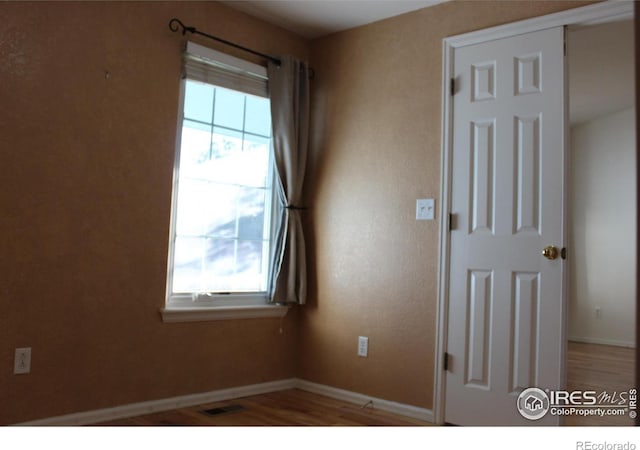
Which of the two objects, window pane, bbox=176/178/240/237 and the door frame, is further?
window pane, bbox=176/178/240/237

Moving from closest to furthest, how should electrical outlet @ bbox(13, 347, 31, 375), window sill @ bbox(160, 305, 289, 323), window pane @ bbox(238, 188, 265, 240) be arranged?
electrical outlet @ bbox(13, 347, 31, 375) < window sill @ bbox(160, 305, 289, 323) < window pane @ bbox(238, 188, 265, 240)

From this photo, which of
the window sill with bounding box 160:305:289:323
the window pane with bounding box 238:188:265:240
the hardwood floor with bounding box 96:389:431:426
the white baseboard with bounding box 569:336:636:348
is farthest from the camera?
the white baseboard with bounding box 569:336:636:348

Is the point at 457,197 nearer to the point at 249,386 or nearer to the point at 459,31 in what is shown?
the point at 459,31

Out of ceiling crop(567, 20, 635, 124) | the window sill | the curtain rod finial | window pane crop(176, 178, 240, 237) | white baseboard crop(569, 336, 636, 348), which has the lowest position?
white baseboard crop(569, 336, 636, 348)

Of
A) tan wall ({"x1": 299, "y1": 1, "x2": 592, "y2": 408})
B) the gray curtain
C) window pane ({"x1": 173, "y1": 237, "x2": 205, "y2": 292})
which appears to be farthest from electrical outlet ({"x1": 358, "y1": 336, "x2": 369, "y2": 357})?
window pane ({"x1": 173, "y1": 237, "x2": 205, "y2": 292})

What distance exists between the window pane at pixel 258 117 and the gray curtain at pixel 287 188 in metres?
0.08

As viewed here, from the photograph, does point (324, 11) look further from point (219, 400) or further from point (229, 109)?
point (219, 400)

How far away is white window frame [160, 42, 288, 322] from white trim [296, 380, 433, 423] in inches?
21.6

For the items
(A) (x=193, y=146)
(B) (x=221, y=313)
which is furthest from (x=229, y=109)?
(B) (x=221, y=313)

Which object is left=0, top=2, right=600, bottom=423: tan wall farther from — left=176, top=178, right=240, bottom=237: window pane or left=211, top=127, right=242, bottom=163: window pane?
left=211, top=127, right=242, bottom=163: window pane

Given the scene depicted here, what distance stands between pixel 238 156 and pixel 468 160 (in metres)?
1.44

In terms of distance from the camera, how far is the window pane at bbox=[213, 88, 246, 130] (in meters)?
3.51

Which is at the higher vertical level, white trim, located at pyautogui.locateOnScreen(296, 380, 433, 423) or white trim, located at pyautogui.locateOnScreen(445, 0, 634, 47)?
white trim, located at pyautogui.locateOnScreen(445, 0, 634, 47)

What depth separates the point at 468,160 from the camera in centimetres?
314
